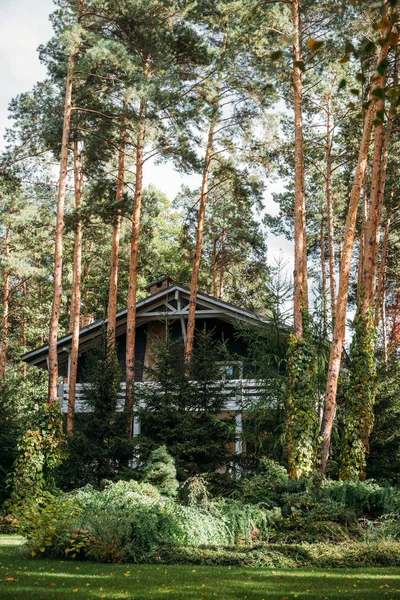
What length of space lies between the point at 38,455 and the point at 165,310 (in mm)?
8281

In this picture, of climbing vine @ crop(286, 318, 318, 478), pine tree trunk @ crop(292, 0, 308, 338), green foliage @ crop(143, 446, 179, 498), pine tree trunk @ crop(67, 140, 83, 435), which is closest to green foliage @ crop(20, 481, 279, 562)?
green foliage @ crop(143, 446, 179, 498)

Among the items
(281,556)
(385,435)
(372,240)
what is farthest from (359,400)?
(281,556)

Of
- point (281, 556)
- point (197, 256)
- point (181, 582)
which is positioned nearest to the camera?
point (181, 582)

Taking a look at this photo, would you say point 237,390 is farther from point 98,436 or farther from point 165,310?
point 165,310

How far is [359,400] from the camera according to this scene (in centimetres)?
1608

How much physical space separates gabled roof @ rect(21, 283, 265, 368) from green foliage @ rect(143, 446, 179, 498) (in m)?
7.99

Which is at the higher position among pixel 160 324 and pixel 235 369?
pixel 160 324

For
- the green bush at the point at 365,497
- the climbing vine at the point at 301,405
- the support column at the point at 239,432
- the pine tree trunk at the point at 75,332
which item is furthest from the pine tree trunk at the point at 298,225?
the pine tree trunk at the point at 75,332

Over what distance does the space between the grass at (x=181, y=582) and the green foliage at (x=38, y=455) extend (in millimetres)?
6452

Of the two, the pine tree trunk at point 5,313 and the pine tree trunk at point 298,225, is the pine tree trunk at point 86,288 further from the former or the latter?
the pine tree trunk at point 298,225

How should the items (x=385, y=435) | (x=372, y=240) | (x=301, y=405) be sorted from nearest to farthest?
(x=301, y=405) < (x=372, y=240) < (x=385, y=435)


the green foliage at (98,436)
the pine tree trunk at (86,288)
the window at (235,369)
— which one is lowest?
the green foliage at (98,436)

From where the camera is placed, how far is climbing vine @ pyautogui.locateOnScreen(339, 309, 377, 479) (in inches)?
620

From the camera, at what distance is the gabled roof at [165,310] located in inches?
882
